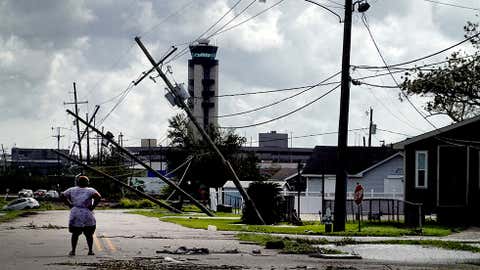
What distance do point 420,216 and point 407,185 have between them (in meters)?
6.82

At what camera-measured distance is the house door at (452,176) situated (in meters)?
39.8

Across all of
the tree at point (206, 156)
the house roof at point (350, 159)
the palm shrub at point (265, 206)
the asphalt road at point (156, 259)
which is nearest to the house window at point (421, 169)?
the palm shrub at point (265, 206)

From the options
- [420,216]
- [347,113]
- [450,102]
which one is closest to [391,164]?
[450,102]

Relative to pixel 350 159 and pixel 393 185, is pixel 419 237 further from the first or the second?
Answer: pixel 350 159

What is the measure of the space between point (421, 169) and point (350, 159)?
24346 millimetres

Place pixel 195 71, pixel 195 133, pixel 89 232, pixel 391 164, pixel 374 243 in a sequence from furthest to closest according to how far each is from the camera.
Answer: pixel 195 71
pixel 195 133
pixel 391 164
pixel 374 243
pixel 89 232

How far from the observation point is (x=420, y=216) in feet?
116

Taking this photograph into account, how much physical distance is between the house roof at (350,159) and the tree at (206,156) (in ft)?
67.2

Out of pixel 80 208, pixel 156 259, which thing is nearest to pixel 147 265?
pixel 156 259

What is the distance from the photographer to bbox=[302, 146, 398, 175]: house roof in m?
64.9

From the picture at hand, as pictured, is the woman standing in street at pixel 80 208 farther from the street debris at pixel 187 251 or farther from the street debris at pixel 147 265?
the street debris at pixel 187 251

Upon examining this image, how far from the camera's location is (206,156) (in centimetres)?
9425

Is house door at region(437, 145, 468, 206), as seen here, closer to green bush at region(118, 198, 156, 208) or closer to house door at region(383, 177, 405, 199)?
house door at region(383, 177, 405, 199)

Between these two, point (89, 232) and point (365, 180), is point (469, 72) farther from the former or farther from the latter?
point (89, 232)
